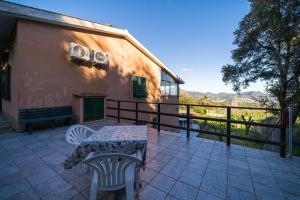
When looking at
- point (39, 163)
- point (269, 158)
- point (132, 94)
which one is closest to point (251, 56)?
point (269, 158)

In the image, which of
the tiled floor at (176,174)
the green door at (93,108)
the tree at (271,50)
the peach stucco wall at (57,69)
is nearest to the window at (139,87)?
the peach stucco wall at (57,69)

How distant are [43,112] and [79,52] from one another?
2512 millimetres

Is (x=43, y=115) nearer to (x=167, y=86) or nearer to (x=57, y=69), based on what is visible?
(x=57, y=69)

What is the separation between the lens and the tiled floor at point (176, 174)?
1.70 meters

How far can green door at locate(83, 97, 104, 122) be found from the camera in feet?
17.8

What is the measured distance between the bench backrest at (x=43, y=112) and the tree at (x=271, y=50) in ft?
24.6

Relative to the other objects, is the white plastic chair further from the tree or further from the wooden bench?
the tree

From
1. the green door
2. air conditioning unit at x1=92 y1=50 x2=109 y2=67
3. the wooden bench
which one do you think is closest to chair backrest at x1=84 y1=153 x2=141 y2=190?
the wooden bench

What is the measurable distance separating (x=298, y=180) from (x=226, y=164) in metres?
0.91

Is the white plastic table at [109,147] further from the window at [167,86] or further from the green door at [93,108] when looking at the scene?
the window at [167,86]

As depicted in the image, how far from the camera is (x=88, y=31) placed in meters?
6.05

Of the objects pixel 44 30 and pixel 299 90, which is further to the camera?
pixel 299 90

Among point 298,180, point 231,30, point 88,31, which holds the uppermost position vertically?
point 231,30

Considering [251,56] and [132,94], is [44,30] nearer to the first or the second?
[132,94]
